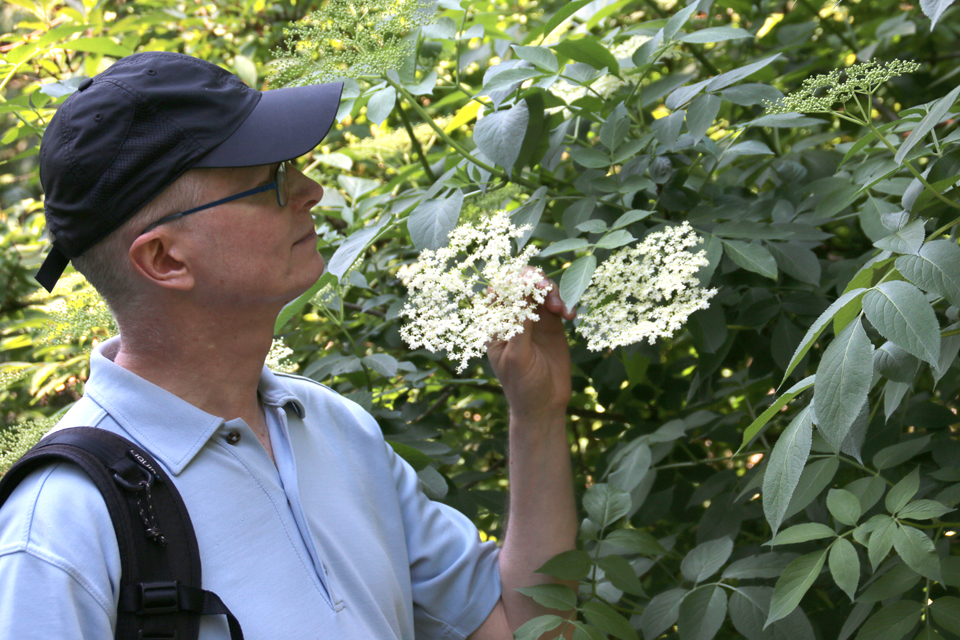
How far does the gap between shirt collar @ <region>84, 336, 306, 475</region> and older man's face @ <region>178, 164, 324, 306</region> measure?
0.55ft

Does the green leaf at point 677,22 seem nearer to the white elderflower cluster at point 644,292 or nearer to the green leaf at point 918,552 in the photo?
the white elderflower cluster at point 644,292

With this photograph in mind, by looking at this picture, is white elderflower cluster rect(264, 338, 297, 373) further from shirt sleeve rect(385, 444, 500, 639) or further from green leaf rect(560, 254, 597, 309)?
green leaf rect(560, 254, 597, 309)

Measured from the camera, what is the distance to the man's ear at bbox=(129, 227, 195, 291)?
1204 millimetres

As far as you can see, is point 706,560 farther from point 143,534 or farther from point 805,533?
point 143,534

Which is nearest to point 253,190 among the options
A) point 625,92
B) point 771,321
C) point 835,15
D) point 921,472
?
point 625,92

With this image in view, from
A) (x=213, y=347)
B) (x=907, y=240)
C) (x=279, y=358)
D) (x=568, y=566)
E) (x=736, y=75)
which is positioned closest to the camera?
(x=907, y=240)

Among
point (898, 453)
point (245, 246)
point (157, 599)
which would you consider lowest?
point (898, 453)

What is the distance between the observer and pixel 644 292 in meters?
1.31

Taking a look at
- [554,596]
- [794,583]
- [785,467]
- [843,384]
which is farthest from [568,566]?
[843,384]

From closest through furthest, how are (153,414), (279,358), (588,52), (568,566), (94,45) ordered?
(153,414) → (568,566) → (588,52) → (279,358) → (94,45)

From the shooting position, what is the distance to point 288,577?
46.3 inches

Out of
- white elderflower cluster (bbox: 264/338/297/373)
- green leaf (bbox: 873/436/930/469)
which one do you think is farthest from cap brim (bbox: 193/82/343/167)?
green leaf (bbox: 873/436/930/469)

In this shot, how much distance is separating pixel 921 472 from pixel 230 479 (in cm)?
125

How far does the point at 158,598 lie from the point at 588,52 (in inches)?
50.0
